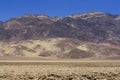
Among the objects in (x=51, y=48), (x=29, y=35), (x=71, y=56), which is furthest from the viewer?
(x=29, y=35)

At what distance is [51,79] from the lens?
2042 centimetres

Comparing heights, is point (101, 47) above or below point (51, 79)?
above

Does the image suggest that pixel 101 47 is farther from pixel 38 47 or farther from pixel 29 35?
pixel 29 35

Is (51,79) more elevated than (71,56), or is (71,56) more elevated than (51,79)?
(71,56)

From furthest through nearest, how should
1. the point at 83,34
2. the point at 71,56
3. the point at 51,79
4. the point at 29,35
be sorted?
the point at 83,34
the point at 29,35
the point at 71,56
the point at 51,79

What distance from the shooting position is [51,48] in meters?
148

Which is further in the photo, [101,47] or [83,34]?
[83,34]

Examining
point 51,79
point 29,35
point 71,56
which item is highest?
point 29,35

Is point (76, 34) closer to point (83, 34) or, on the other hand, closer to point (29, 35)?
point (83, 34)

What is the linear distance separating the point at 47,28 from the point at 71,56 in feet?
198

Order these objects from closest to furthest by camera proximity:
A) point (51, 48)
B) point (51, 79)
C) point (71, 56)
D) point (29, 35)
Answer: point (51, 79) → point (71, 56) → point (51, 48) → point (29, 35)

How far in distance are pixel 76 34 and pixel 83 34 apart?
18.8 ft

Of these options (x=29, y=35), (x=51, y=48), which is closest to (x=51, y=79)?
(x=51, y=48)

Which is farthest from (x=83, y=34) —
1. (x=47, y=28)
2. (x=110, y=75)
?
(x=110, y=75)
